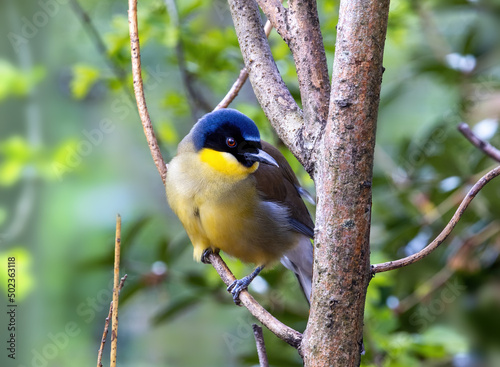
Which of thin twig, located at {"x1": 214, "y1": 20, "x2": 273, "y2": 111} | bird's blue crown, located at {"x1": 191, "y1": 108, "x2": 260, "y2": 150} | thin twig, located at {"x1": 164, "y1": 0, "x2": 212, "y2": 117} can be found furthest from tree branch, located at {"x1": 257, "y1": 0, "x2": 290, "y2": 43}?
thin twig, located at {"x1": 164, "y1": 0, "x2": 212, "y2": 117}

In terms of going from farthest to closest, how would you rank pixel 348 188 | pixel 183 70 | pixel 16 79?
pixel 16 79 < pixel 183 70 < pixel 348 188

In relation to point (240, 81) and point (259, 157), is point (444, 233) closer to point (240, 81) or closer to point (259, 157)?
point (240, 81)

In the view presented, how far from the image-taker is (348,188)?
574 mm

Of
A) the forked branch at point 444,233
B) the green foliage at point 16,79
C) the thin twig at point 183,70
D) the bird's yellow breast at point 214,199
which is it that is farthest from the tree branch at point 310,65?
the green foliage at point 16,79

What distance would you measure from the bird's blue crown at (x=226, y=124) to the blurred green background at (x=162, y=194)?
→ 35 cm

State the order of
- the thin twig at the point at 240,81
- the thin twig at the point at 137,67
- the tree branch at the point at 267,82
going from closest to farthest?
the tree branch at the point at 267,82, the thin twig at the point at 137,67, the thin twig at the point at 240,81

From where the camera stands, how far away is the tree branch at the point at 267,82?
694 millimetres

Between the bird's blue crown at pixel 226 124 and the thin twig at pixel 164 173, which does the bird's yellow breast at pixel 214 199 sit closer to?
the bird's blue crown at pixel 226 124

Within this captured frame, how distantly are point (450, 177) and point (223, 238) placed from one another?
0.74 metres

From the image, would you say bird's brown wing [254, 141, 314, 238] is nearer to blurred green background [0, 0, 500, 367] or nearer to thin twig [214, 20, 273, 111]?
blurred green background [0, 0, 500, 367]

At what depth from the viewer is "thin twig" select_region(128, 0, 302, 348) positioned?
63 centimetres

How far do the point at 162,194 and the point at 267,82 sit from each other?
5.65 feet

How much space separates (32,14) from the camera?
2.08m

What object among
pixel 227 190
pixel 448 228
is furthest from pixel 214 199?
pixel 448 228
